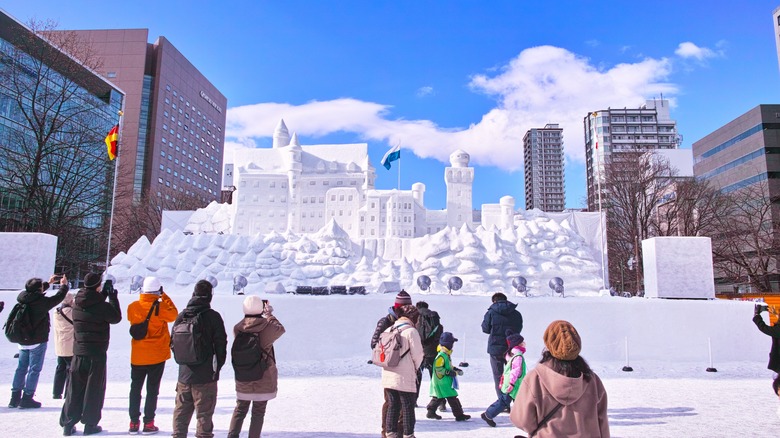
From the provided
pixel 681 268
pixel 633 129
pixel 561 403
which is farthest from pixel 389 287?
pixel 633 129

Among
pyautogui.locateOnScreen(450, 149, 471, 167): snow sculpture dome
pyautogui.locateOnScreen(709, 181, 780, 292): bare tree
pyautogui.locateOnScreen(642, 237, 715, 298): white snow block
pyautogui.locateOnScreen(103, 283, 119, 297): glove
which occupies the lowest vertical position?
pyautogui.locateOnScreen(103, 283, 119, 297): glove

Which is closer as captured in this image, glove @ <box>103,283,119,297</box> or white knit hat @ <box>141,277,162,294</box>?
white knit hat @ <box>141,277,162,294</box>

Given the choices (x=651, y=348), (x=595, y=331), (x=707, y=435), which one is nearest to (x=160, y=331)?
(x=707, y=435)

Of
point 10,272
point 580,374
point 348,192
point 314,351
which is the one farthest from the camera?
point 348,192

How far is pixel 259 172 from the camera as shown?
114 feet

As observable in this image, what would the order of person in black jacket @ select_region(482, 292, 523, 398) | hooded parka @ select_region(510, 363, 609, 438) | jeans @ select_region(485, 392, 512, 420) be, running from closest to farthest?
hooded parka @ select_region(510, 363, 609, 438) < jeans @ select_region(485, 392, 512, 420) < person in black jacket @ select_region(482, 292, 523, 398)

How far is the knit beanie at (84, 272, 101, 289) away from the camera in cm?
574

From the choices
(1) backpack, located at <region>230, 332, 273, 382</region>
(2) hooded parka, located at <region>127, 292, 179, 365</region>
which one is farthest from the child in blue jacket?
(2) hooded parka, located at <region>127, 292, 179, 365</region>

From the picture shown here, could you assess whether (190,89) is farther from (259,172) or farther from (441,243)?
(441,243)

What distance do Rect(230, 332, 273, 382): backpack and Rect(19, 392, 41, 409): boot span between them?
13.6 ft

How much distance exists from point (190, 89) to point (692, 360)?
90650 millimetres

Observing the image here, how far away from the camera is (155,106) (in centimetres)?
7675

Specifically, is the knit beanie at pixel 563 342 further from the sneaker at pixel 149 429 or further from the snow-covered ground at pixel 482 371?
the sneaker at pixel 149 429

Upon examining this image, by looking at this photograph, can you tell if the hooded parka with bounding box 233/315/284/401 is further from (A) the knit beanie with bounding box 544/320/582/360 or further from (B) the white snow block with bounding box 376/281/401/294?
(B) the white snow block with bounding box 376/281/401/294
